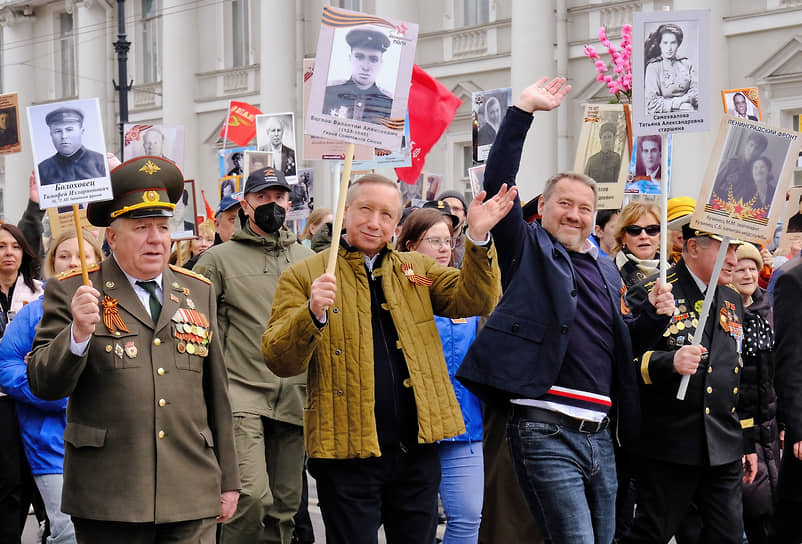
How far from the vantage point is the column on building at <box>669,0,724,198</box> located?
20156 mm

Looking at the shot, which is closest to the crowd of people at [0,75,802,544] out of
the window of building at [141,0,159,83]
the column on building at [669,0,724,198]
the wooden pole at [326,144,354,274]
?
the wooden pole at [326,144,354,274]

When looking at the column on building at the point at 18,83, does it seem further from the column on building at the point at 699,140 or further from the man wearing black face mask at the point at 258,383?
the man wearing black face mask at the point at 258,383

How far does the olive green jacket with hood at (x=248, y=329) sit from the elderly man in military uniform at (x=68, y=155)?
1.95 meters

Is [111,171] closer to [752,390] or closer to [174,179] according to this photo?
[174,179]

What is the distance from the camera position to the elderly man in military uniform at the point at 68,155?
4.58 metres

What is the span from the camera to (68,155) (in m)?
4.64

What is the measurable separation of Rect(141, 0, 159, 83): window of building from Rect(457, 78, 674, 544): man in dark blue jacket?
30.1m

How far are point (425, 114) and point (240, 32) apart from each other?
22.4m

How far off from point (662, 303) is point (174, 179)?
215 centimetres

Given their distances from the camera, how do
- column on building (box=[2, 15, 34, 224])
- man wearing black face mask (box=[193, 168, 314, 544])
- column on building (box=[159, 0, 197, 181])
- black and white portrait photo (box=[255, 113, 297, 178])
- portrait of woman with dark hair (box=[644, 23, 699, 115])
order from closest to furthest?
1. portrait of woman with dark hair (box=[644, 23, 699, 115])
2. man wearing black face mask (box=[193, 168, 314, 544])
3. black and white portrait photo (box=[255, 113, 297, 178])
4. column on building (box=[159, 0, 197, 181])
5. column on building (box=[2, 15, 34, 224])

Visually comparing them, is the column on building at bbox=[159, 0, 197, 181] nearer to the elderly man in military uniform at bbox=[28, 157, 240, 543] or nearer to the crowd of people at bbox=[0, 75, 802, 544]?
the crowd of people at bbox=[0, 75, 802, 544]

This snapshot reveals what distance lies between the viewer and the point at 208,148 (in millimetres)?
31812

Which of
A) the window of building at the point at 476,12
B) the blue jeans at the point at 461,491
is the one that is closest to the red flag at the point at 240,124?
the blue jeans at the point at 461,491

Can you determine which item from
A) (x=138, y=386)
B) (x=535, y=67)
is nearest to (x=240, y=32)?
(x=535, y=67)
